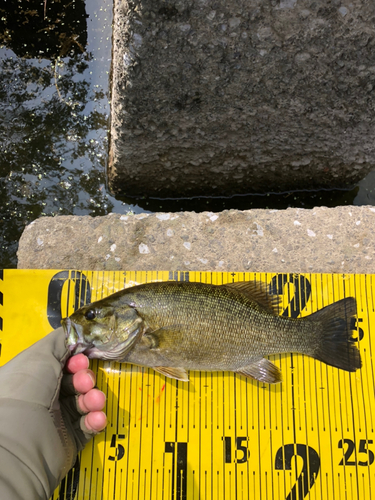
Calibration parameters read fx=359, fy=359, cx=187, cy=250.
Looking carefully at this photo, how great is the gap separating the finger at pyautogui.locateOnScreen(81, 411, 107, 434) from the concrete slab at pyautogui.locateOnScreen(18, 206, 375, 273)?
121 centimetres

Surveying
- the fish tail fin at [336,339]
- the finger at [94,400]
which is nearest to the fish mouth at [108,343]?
the finger at [94,400]

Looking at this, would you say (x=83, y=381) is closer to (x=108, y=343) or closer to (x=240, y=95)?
(x=108, y=343)

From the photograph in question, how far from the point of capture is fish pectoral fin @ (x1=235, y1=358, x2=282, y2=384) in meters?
2.86

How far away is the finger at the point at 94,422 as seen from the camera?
2.73 metres

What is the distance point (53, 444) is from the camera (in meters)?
2.60

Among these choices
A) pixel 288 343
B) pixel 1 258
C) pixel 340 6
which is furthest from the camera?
pixel 1 258

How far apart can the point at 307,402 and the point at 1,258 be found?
10.6 feet

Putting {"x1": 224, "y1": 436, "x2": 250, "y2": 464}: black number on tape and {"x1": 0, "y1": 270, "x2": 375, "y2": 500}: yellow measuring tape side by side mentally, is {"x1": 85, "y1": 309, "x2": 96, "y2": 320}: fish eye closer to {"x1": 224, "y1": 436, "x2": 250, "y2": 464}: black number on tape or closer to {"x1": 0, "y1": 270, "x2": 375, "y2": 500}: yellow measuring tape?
{"x1": 0, "y1": 270, "x2": 375, "y2": 500}: yellow measuring tape

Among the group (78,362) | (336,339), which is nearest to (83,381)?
(78,362)

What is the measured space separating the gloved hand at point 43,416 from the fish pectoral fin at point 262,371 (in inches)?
45.5

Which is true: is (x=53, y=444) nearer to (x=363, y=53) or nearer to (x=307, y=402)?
(x=307, y=402)

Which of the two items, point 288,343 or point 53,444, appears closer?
point 53,444

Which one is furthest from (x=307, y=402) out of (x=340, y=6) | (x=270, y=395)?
(x=340, y=6)

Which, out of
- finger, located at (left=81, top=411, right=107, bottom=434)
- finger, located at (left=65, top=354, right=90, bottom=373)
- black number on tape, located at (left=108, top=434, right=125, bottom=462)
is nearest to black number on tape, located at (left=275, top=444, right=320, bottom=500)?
black number on tape, located at (left=108, top=434, right=125, bottom=462)
